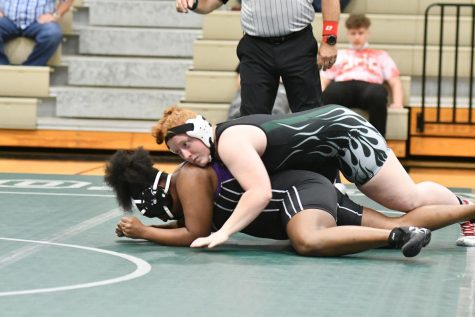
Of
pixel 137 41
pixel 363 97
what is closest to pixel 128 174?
pixel 363 97

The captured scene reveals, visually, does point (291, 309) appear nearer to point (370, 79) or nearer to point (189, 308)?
point (189, 308)

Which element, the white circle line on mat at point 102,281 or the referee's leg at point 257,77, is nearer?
the white circle line on mat at point 102,281

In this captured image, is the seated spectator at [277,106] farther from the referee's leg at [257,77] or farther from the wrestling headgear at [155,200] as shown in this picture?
the wrestling headgear at [155,200]

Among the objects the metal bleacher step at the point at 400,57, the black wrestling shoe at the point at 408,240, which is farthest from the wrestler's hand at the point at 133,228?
the metal bleacher step at the point at 400,57

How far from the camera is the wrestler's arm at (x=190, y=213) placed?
4.22 meters

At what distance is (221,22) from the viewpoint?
29.9ft

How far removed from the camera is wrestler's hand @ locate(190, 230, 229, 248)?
4.05 meters

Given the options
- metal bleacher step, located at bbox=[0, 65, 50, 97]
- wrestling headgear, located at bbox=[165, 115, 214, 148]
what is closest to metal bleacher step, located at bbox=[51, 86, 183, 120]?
metal bleacher step, located at bbox=[0, 65, 50, 97]

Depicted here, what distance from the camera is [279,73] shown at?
528 cm

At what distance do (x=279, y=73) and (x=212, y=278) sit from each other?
1749 millimetres

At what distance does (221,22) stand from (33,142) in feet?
5.93

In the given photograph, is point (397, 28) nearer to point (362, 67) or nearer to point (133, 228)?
point (362, 67)

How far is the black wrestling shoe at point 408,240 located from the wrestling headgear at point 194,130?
77 cm

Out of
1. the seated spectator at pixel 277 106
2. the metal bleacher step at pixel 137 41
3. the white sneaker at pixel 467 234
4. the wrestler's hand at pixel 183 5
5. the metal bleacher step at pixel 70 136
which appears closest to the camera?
the white sneaker at pixel 467 234
